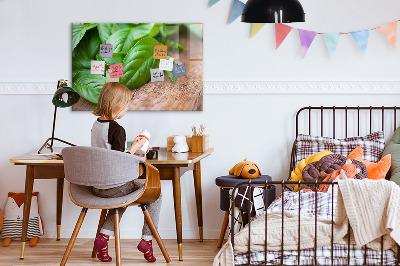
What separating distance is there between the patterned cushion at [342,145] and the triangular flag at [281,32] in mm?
691

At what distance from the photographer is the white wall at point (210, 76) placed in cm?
435

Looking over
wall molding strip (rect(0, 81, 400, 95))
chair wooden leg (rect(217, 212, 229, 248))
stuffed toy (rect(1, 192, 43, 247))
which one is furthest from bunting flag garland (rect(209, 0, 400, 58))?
stuffed toy (rect(1, 192, 43, 247))

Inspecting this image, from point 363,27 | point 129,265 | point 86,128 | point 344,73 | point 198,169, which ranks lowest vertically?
point 129,265

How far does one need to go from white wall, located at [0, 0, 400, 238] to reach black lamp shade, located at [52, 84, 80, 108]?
30 cm

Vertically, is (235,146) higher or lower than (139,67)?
lower

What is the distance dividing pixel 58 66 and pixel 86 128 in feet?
1.61

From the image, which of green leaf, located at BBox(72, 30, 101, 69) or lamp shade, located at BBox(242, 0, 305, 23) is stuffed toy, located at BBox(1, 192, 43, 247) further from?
lamp shade, located at BBox(242, 0, 305, 23)

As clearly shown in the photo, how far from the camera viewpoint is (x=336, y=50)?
4.34 metres

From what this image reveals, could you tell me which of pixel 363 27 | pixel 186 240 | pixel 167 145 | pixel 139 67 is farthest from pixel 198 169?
pixel 363 27

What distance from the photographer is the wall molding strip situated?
4.34m

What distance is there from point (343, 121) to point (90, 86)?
72.0 inches

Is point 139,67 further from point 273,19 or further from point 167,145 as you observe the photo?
point 273,19

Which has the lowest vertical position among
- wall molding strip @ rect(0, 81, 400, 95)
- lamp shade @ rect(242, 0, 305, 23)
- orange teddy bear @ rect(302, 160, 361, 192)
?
orange teddy bear @ rect(302, 160, 361, 192)

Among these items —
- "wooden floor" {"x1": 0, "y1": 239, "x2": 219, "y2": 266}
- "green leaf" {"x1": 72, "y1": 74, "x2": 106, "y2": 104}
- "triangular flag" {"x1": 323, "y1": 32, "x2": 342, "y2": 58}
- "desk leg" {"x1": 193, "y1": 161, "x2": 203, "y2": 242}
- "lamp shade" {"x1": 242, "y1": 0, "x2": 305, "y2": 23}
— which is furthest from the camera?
"green leaf" {"x1": 72, "y1": 74, "x2": 106, "y2": 104}
